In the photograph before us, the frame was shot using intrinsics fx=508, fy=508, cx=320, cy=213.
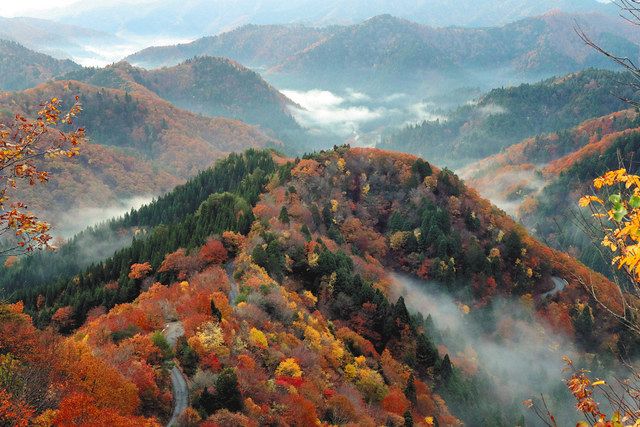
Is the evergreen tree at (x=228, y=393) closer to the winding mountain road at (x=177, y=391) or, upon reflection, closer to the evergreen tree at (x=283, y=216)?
the winding mountain road at (x=177, y=391)

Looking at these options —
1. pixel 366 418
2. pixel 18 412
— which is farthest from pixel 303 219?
pixel 18 412

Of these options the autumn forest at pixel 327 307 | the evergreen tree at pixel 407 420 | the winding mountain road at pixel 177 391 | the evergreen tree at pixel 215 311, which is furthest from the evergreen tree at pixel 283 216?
the winding mountain road at pixel 177 391

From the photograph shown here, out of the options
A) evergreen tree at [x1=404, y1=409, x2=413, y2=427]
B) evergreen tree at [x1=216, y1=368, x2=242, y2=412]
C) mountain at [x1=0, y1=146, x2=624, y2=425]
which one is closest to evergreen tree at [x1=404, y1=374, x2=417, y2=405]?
mountain at [x1=0, y1=146, x2=624, y2=425]

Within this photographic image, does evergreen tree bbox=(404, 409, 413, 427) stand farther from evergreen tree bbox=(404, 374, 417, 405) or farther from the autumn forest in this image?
evergreen tree bbox=(404, 374, 417, 405)

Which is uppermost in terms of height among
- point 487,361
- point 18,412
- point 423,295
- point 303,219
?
point 18,412

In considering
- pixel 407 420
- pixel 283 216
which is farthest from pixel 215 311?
pixel 283 216

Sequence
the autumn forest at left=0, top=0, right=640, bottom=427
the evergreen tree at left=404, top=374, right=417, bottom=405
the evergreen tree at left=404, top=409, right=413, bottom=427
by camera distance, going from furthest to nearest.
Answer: the evergreen tree at left=404, top=374, right=417, bottom=405 < the evergreen tree at left=404, top=409, right=413, bottom=427 < the autumn forest at left=0, top=0, right=640, bottom=427

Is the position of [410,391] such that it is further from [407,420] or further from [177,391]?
[177,391]

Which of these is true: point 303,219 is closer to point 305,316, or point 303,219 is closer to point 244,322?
point 305,316
